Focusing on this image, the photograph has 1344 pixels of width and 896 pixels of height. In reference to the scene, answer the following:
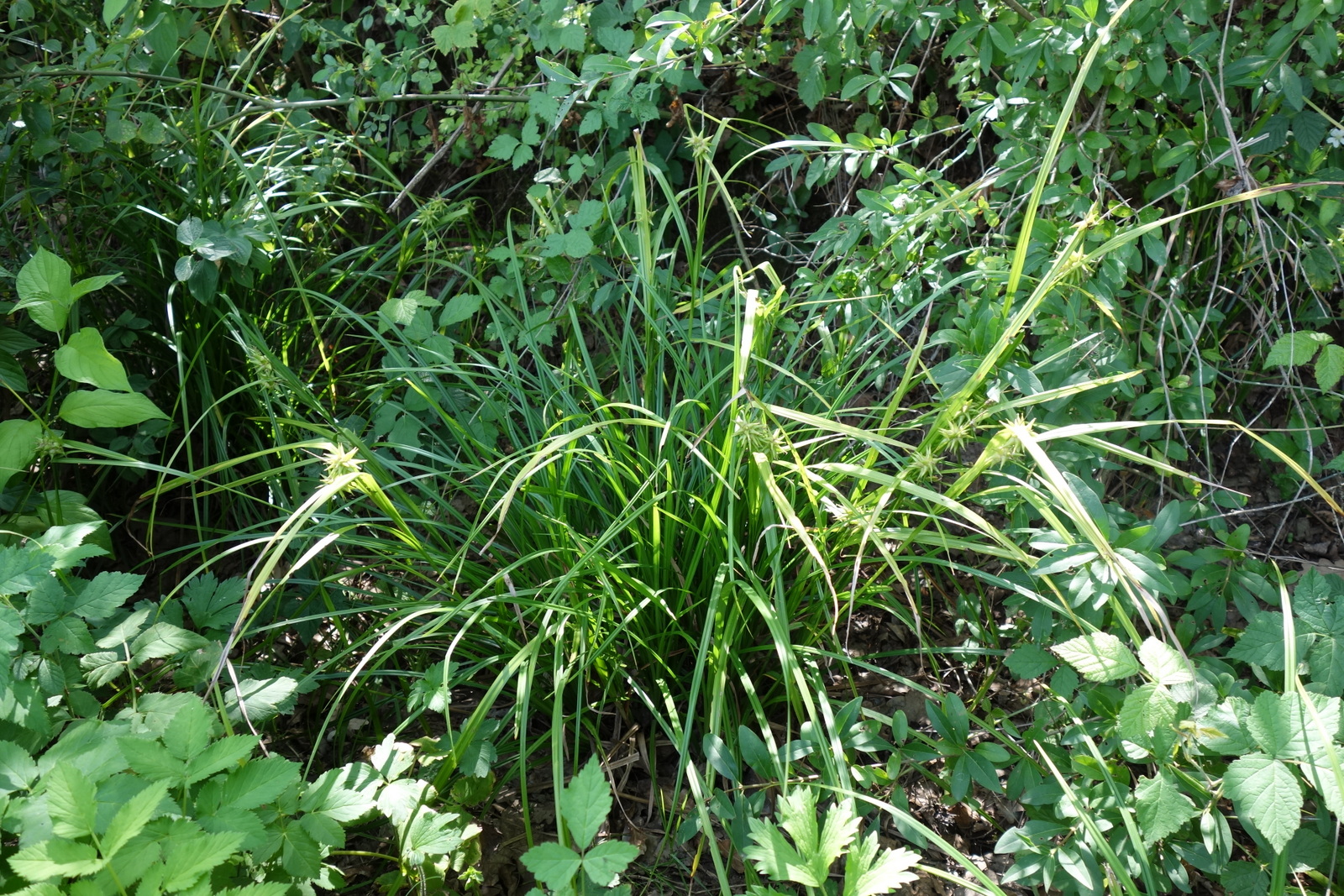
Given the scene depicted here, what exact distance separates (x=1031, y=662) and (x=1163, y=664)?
0.21 m

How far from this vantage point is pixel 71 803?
3.60 feet

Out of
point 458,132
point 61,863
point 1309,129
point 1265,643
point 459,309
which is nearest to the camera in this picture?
point 61,863

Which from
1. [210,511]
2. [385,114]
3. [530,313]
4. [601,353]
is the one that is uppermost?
[385,114]

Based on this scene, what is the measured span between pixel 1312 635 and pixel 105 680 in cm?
180

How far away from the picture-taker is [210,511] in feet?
7.56

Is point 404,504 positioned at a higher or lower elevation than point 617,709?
higher

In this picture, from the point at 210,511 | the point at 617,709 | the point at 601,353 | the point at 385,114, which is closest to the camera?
the point at 617,709

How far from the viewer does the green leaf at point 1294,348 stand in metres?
1.65

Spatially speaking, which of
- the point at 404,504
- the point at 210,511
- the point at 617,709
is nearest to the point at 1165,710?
the point at 617,709

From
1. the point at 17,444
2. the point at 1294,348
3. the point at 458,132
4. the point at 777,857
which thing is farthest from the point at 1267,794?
the point at 458,132

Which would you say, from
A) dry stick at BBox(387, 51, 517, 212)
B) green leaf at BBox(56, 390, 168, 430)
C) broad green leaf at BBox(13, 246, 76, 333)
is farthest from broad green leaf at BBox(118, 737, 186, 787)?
dry stick at BBox(387, 51, 517, 212)

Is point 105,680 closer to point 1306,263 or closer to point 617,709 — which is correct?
point 617,709

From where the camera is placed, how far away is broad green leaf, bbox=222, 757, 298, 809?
1.19m

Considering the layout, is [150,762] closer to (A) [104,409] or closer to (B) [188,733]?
(B) [188,733]
